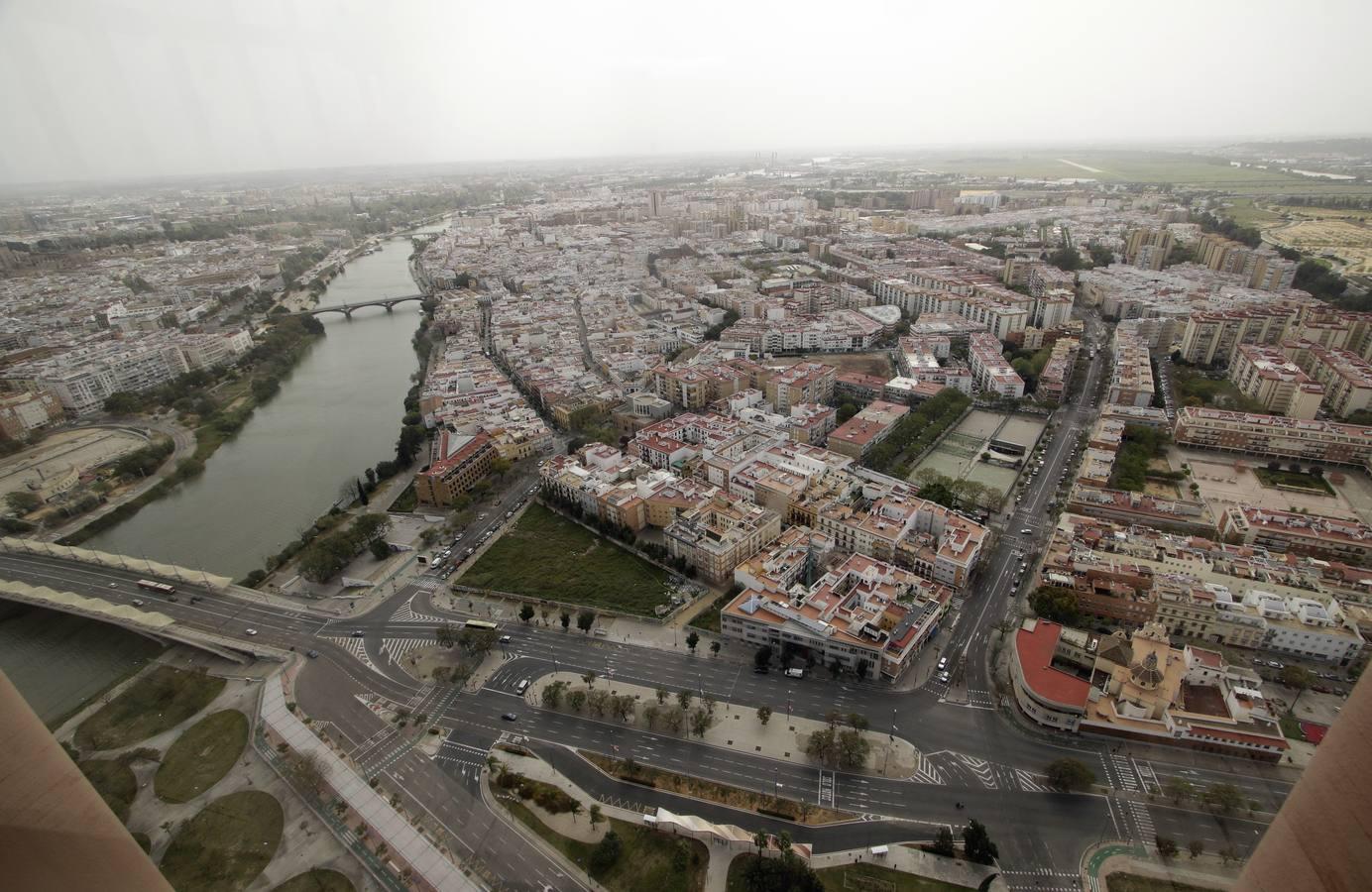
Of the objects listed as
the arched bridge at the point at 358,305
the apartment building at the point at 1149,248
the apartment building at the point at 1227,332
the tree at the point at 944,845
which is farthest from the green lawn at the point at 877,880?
the apartment building at the point at 1149,248

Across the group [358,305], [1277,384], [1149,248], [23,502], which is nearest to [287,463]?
[23,502]

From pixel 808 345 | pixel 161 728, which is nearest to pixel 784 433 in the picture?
pixel 808 345

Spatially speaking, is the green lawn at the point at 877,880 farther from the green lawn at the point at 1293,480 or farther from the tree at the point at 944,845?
the green lawn at the point at 1293,480

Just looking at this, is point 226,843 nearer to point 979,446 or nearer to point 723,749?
point 723,749

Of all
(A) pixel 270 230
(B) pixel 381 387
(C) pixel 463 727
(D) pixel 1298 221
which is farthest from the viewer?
(A) pixel 270 230

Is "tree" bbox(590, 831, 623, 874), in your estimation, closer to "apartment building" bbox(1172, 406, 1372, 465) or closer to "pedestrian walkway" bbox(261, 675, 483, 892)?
"pedestrian walkway" bbox(261, 675, 483, 892)

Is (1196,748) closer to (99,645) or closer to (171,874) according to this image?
(171,874)
